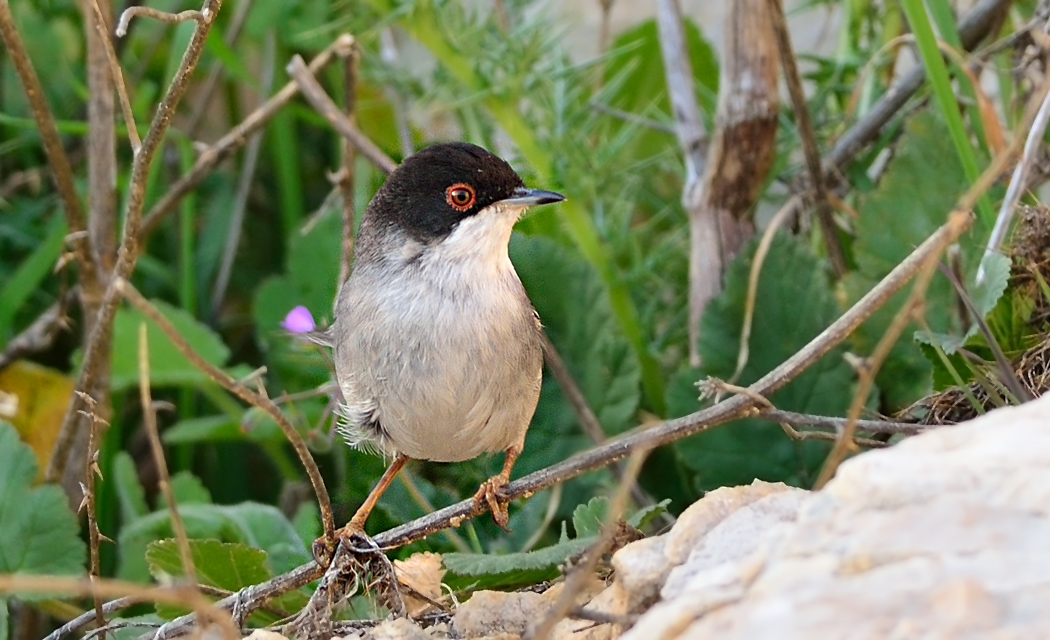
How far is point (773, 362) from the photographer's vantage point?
278cm

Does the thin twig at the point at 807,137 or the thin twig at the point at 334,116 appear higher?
the thin twig at the point at 334,116

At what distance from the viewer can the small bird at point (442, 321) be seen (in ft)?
7.24

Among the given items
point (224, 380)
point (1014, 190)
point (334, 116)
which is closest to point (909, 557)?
point (224, 380)

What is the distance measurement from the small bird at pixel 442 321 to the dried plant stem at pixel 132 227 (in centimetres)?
46

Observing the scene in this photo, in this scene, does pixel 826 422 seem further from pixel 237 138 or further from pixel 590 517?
pixel 237 138

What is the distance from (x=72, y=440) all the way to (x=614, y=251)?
5.12 feet

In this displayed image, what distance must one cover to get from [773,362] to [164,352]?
1807mm

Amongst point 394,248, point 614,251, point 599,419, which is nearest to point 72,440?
point 394,248

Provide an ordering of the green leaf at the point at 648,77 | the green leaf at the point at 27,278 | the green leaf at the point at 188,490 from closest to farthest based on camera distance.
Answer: the green leaf at the point at 188,490 < the green leaf at the point at 27,278 < the green leaf at the point at 648,77

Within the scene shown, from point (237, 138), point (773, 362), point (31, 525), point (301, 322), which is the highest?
point (237, 138)

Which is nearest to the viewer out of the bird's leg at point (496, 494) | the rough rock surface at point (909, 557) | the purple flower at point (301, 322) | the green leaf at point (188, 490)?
the rough rock surface at point (909, 557)

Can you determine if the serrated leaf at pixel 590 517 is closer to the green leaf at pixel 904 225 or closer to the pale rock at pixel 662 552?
→ the pale rock at pixel 662 552

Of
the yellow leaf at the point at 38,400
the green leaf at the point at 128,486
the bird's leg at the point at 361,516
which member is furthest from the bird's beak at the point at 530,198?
the yellow leaf at the point at 38,400

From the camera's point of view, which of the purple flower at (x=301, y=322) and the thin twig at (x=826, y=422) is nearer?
the thin twig at (x=826, y=422)
